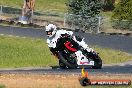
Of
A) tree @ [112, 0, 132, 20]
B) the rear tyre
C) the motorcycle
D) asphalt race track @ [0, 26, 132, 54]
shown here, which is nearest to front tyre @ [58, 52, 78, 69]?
the motorcycle

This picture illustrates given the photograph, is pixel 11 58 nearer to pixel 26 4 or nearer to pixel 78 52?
pixel 78 52

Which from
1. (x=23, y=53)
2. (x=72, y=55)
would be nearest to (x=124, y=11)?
(x=23, y=53)

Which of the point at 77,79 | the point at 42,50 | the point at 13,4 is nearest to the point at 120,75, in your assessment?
the point at 77,79

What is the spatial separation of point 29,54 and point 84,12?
15040 mm

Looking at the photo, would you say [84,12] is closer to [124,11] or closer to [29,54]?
[124,11]

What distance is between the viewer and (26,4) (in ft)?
146

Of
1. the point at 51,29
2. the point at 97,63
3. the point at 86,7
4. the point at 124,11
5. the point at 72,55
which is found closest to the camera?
the point at 51,29

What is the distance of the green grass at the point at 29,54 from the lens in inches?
1062

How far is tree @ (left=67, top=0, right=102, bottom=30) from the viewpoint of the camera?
4043 cm

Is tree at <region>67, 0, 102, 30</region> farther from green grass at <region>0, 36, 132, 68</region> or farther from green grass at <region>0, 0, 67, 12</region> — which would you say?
green grass at <region>0, 0, 67, 12</region>

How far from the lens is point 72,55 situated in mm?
19875

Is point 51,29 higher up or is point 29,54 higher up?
point 51,29

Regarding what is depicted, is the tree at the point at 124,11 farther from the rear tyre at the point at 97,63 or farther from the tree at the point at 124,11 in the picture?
the rear tyre at the point at 97,63

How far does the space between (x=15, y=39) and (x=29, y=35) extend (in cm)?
193
